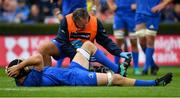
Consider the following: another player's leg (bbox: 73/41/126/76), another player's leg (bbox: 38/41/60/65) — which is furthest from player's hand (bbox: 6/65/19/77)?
another player's leg (bbox: 38/41/60/65)

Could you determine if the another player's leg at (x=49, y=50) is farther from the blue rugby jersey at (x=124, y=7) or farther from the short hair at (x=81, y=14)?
the blue rugby jersey at (x=124, y=7)

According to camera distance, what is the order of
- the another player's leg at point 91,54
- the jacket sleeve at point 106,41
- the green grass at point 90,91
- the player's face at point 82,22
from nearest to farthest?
the green grass at point 90,91 → the another player's leg at point 91,54 → the player's face at point 82,22 → the jacket sleeve at point 106,41

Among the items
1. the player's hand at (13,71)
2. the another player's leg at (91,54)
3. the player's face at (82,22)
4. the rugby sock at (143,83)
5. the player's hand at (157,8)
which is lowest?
the rugby sock at (143,83)

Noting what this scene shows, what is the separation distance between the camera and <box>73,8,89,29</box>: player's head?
45.7ft

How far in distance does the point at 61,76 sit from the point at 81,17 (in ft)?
3.97

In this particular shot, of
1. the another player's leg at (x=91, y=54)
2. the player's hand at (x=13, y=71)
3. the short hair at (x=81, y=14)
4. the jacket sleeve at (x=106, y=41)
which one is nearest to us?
the player's hand at (x=13, y=71)

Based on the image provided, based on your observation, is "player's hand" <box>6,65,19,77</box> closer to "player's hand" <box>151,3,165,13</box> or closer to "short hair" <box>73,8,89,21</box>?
"short hair" <box>73,8,89,21</box>

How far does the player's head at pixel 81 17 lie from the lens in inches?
549

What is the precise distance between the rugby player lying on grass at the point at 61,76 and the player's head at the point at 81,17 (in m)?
0.87

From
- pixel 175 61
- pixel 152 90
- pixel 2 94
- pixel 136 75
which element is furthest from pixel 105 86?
pixel 175 61

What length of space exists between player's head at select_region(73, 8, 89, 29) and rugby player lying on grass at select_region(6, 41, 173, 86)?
2.86ft

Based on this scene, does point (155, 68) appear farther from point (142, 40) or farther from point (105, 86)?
point (105, 86)

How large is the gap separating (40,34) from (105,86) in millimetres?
10799

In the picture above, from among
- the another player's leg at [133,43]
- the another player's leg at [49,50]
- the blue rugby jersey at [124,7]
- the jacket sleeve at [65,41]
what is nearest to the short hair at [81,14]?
the jacket sleeve at [65,41]
